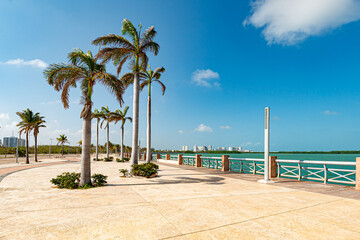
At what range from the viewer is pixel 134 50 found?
1295 cm

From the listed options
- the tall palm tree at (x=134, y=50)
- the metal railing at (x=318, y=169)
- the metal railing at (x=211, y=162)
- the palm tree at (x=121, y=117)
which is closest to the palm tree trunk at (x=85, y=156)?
the tall palm tree at (x=134, y=50)

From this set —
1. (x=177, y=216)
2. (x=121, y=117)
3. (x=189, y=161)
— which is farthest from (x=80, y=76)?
(x=121, y=117)

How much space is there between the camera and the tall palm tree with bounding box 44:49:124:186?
9383 mm

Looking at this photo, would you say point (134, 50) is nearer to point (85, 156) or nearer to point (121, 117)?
point (85, 156)

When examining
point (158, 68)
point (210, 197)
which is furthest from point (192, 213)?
point (158, 68)

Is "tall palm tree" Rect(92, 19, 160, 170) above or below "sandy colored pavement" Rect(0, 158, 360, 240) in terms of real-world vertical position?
above

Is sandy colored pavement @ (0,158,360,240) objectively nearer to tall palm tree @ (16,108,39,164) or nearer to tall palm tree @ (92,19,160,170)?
tall palm tree @ (92,19,160,170)

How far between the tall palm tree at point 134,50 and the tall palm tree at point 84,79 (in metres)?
1.99

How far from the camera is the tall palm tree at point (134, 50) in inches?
472

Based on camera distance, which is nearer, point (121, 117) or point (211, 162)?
point (211, 162)

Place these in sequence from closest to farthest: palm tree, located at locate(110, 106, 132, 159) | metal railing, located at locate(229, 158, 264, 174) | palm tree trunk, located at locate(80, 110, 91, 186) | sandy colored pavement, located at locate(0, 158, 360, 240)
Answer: sandy colored pavement, located at locate(0, 158, 360, 240) → palm tree trunk, located at locate(80, 110, 91, 186) → metal railing, located at locate(229, 158, 264, 174) → palm tree, located at locate(110, 106, 132, 159)

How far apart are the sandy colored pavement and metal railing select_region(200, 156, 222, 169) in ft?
38.1

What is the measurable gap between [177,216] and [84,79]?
873 cm

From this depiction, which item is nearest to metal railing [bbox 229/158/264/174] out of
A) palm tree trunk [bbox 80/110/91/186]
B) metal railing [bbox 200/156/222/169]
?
metal railing [bbox 200/156/222/169]
